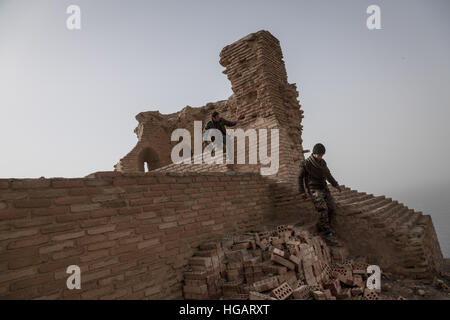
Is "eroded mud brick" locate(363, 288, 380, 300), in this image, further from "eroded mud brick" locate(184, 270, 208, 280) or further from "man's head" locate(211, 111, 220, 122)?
"man's head" locate(211, 111, 220, 122)

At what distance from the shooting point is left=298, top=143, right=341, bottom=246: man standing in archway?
17.3 ft

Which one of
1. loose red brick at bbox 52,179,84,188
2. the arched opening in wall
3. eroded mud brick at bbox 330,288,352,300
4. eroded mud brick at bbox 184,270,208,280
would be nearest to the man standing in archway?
eroded mud brick at bbox 330,288,352,300

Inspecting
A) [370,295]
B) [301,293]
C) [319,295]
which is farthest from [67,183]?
[370,295]

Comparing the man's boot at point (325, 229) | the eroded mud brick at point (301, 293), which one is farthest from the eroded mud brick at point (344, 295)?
the man's boot at point (325, 229)

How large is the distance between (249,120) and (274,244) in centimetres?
465

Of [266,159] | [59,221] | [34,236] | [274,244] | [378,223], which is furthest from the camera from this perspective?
[266,159]

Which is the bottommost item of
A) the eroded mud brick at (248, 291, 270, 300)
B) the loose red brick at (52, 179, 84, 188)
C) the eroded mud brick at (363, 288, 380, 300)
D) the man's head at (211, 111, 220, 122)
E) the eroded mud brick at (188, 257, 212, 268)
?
the eroded mud brick at (363, 288, 380, 300)

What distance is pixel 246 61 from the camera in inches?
323

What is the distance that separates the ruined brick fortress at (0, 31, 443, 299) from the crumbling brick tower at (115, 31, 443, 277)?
3cm

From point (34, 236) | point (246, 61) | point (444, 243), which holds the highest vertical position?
point (246, 61)
